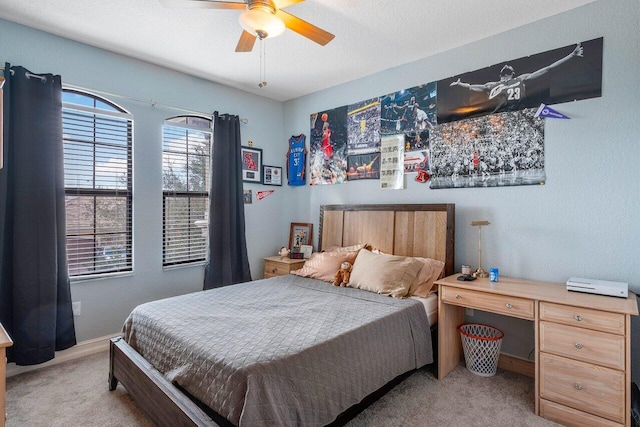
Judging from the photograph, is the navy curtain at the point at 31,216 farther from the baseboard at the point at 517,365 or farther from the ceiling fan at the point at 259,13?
the baseboard at the point at 517,365

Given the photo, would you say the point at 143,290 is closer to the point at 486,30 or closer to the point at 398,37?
the point at 398,37

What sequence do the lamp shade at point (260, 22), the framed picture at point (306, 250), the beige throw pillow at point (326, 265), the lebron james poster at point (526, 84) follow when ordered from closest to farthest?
the lamp shade at point (260, 22)
the lebron james poster at point (526, 84)
the beige throw pillow at point (326, 265)
the framed picture at point (306, 250)

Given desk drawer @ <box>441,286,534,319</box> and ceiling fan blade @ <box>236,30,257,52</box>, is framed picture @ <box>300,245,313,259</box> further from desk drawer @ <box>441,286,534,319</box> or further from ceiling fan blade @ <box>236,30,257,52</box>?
ceiling fan blade @ <box>236,30,257,52</box>

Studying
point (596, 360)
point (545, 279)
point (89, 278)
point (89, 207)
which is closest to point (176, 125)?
point (89, 207)

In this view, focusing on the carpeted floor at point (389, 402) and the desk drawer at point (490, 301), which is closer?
the carpeted floor at point (389, 402)

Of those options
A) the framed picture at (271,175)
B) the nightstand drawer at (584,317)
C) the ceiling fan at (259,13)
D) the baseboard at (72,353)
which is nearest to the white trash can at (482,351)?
the nightstand drawer at (584,317)

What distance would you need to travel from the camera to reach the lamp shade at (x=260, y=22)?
180 centimetres

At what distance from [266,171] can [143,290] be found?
1.95 metres

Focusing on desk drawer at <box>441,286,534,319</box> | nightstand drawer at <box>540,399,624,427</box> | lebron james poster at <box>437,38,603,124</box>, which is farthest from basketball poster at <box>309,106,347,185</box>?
nightstand drawer at <box>540,399,624,427</box>

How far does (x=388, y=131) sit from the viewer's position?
11.3ft

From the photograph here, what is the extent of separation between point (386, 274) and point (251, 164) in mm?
2269

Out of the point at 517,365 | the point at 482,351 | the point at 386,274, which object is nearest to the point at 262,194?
A: the point at 386,274

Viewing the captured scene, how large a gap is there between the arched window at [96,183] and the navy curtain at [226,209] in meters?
0.79

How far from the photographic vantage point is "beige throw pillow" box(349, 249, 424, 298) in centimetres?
262
